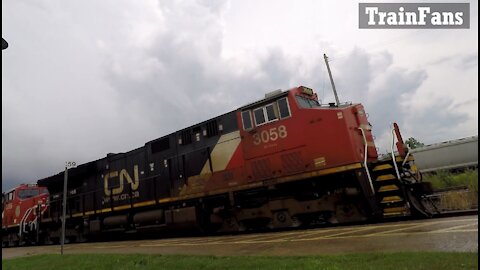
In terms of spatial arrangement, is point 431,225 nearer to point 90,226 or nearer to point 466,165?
point 466,165

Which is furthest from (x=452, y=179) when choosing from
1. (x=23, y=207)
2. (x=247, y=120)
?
(x=23, y=207)

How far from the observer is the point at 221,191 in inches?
531

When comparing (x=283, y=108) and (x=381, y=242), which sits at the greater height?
(x=283, y=108)

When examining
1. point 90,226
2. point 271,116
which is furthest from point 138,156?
point 271,116

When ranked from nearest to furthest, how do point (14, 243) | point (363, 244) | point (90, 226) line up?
point (363, 244)
point (90, 226)
point (14, 243)

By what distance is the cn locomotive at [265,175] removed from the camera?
10.5 metres

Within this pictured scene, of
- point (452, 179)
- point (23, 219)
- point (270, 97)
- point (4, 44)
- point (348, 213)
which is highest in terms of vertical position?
point (270, 97)

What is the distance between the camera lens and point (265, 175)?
40.5ft

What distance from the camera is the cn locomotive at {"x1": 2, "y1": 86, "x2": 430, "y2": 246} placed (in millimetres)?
10516

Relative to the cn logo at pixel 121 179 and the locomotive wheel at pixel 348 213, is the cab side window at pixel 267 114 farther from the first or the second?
the cn logo at pixel 121 179

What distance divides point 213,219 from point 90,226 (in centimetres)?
916

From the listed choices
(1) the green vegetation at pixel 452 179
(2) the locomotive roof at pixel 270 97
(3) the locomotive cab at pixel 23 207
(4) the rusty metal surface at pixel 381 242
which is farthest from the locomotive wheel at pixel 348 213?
(3) the locomotive cab at pixel 23 207

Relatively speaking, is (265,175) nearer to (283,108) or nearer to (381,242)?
(283,108)

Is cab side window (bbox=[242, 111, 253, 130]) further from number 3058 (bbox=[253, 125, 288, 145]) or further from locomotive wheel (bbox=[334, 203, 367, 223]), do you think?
locomotive wheel (bbox=[334, 203, 367, 223])
